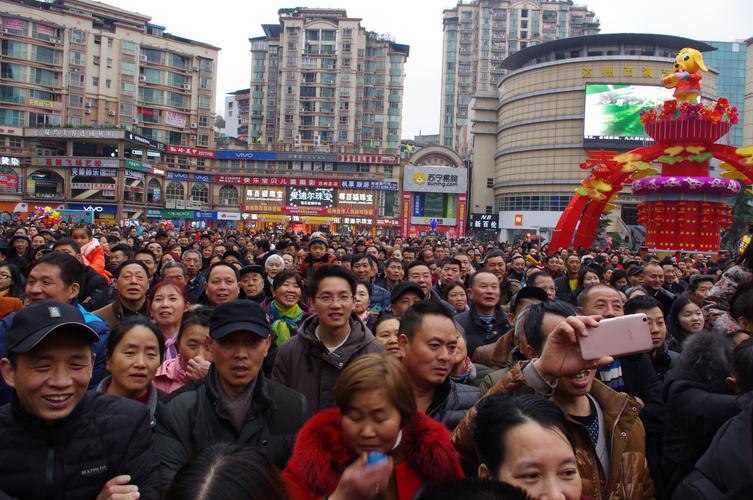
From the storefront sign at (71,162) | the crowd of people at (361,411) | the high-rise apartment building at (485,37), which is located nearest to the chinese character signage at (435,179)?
the storefront sign at (71,162)

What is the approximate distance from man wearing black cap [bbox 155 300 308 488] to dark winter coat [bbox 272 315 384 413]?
2.29 ft

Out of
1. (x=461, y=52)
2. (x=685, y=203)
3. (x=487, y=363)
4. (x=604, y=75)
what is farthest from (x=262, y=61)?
(x=487, y=363)

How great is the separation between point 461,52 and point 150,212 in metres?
54.6

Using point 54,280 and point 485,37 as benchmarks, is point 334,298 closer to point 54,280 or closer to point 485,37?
point 54,280

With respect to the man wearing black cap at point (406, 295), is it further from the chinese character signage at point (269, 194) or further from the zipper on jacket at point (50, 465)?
the chinese character signage at point (269, 194)

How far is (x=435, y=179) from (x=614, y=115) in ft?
50.4

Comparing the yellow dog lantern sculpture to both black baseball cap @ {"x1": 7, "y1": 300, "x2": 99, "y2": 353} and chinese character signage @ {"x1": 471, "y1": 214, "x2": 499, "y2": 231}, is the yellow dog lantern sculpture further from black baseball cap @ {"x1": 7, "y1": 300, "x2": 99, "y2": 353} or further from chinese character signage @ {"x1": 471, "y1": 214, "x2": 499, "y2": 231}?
chinese character signage @ {"x1": 471, "y1": 214, "x2": 499, "y2": 231}

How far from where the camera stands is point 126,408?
2.30 meters

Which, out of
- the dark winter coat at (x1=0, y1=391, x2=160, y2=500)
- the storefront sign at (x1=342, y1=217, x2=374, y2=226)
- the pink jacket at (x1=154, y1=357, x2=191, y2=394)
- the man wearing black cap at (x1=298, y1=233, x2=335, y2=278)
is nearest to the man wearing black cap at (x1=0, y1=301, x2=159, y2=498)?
the dark winter coat at (x1=0, y1=391, x2=160, y2=500)

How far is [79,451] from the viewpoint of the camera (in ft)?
6.90

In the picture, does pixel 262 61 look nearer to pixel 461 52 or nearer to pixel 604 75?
pixel 461 52

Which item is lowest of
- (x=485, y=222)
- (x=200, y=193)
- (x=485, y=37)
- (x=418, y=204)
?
(x=485, y=222)

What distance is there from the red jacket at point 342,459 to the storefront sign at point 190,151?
170 ft

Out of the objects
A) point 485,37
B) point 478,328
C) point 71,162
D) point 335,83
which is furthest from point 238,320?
point 485,37
